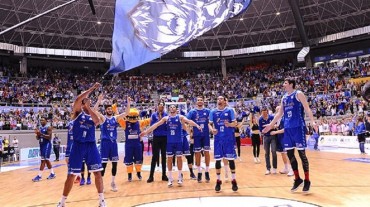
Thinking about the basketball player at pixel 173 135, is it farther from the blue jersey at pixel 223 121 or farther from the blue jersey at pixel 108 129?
the blue jersey at pixel 223 121

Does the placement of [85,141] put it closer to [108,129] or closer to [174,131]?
[108,129]

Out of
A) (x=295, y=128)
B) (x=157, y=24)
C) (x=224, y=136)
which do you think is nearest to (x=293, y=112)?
(x=295, y=128)

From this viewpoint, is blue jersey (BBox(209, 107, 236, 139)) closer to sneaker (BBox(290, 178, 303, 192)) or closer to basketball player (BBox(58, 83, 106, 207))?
sneaker (BBox(290, 178, 303, 192))

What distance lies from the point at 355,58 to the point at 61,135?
31895mm

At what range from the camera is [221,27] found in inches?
1610

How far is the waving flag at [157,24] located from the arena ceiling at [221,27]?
2651 centimetres

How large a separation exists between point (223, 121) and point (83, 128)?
3.32 m

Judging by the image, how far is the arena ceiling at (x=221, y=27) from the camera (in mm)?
33719

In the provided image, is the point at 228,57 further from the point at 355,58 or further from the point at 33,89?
the point at 33,89

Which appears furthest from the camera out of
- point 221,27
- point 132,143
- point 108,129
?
point 221,27

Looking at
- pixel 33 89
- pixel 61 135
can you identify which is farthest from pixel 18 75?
pixel 61 135

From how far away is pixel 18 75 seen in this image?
36688 millimetres

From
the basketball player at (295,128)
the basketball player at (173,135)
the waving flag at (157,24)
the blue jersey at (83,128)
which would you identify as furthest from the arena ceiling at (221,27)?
the basketball player at (295,128)

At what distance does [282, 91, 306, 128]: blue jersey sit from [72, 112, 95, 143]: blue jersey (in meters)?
4.16
